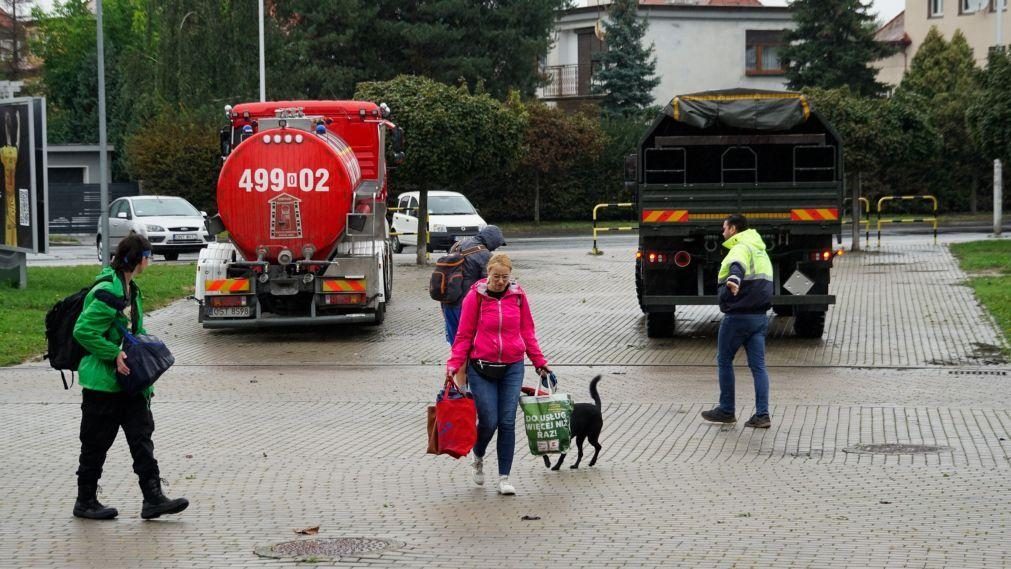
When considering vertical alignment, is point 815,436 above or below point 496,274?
below

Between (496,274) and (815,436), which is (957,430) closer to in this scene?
(815,436)

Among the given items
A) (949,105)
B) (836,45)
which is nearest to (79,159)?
(836,45)

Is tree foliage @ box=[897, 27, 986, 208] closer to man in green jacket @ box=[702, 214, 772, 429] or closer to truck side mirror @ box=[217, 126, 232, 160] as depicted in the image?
truck side mirror @ box=[217, 126, 232, 160]

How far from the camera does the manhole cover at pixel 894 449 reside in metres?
10.3

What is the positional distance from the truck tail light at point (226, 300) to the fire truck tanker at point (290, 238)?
1cm

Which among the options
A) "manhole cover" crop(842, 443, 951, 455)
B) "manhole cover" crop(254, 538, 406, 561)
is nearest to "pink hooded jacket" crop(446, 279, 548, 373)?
"manhole cover" crop(254, 538, 406, 561)

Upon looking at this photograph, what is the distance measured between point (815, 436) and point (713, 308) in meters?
10.7

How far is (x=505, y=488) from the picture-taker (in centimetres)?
898

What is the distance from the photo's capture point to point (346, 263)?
18.3 meters

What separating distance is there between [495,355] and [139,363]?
224cm

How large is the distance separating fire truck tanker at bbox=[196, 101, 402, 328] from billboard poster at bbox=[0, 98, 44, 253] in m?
5.35

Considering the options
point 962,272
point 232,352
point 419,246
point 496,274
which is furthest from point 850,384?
point 419,246

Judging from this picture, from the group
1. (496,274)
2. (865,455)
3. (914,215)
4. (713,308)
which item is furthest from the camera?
(914,215)

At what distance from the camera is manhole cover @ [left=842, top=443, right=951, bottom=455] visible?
10344 millimetres
